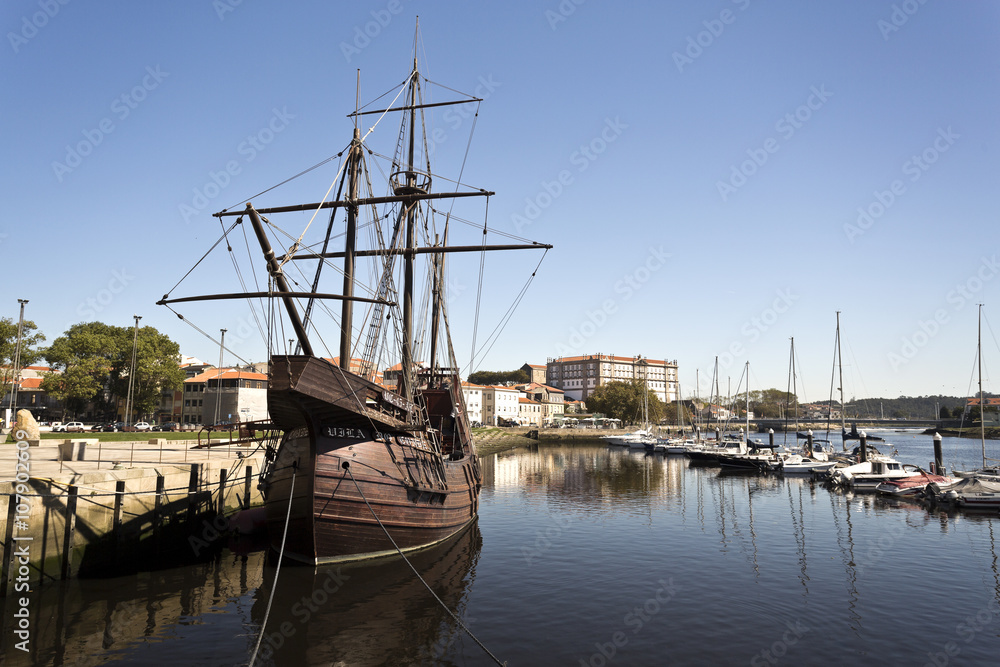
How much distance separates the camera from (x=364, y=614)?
14.4 meters

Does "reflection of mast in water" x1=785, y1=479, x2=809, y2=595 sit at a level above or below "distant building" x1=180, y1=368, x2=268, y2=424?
below

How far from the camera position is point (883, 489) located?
37.7 meters

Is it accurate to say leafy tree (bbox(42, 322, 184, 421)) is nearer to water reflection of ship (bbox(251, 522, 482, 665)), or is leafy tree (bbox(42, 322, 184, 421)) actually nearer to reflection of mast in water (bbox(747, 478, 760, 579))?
water reflection of ship (bbox(251, 522, 482, 665))

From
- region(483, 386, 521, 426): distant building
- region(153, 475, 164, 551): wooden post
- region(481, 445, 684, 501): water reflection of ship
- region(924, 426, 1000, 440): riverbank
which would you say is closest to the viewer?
region(153, 475, 164, 551): wooden post

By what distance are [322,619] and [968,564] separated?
21904mm

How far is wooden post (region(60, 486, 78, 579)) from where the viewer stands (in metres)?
15.7

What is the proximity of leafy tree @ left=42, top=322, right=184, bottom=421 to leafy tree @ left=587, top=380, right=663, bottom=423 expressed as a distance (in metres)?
90.7

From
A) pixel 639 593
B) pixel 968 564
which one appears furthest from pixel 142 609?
pixel 968 564

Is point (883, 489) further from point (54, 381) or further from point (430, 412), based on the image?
point (54, 381)

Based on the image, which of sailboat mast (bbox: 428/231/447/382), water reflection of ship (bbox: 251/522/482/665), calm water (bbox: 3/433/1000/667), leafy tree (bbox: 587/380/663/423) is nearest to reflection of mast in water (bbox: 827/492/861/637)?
calm water (bbox: 3/433/1000/667)

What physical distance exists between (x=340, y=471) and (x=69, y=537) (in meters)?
7.37

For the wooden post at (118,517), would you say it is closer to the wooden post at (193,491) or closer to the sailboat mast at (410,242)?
the wooden post at (193,491)

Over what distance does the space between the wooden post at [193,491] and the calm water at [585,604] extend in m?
2.35

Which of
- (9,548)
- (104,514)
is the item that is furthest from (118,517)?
(9,548)
